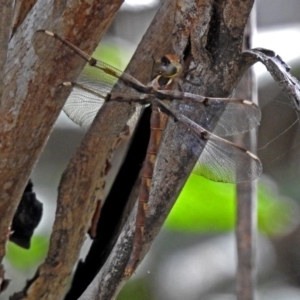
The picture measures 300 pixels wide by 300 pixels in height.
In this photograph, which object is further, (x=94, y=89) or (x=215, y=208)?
(x=215, y=208)

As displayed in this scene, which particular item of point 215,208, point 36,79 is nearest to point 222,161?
point 36,79

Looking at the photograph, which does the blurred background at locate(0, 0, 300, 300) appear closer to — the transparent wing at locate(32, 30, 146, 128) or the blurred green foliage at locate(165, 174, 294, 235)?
the blurred green foliage at locate(165, 174, 294, 235)

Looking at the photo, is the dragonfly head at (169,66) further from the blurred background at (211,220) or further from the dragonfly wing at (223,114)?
the blurred background at (211,220)

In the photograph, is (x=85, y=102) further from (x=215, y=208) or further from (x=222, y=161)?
(x=215, y=208)

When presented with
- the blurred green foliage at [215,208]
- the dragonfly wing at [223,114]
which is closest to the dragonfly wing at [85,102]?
the dragonfly wing at [223,114]

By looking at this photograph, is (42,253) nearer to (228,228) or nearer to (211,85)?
(228,228)

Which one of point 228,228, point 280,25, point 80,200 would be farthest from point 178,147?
Answer: point 280,25

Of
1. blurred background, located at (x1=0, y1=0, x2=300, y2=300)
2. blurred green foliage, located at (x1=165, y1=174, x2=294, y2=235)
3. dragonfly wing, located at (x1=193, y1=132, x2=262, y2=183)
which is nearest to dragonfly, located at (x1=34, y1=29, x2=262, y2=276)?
dragonfly wing, located at (x1=193, y1=132, x2=262, y2=183)
